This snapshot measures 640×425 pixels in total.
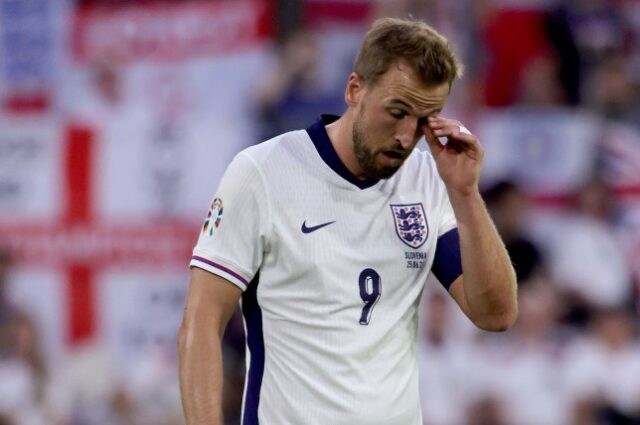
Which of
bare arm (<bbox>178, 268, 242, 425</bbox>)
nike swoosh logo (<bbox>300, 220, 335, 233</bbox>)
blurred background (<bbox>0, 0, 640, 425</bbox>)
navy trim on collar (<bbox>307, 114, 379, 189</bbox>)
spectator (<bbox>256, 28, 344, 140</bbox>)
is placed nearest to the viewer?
bare arm (<bbox>178, 268, 242, 425</bbox>)

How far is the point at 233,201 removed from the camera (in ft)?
13.7

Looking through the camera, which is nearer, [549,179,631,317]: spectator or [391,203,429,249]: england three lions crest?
[391,203,429,249]: england three lions crest

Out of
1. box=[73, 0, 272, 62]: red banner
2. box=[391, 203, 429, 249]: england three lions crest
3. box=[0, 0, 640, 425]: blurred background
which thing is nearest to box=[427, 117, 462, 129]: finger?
box=[391, 203, 429, 249]: england three lions crest

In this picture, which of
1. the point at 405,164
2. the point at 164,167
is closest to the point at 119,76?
the point at 164,167

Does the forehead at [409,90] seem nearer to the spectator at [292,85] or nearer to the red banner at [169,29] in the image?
the spectator at [292,85]

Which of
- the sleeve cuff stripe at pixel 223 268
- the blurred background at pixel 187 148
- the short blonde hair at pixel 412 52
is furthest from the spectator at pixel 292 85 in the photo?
the sleeve cuff stripe at pixel 223 268

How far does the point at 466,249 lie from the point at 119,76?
7264 mm

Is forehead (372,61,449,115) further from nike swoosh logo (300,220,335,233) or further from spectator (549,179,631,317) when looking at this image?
spectator (549,179,631,317)

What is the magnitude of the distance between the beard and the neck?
0.03 meters

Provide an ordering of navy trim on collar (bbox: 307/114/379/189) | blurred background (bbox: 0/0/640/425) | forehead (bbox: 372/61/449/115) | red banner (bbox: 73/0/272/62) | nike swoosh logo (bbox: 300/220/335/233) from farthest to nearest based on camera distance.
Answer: red banner (bbox: 73/0/272/62)
blurred background (bbox: 0/0/640/425)
navy trim on collar (bbox: 307/114/379/189)
nike swoosh logo (bbox: 300/220/335/233)
forehead (bbox: 372/61/449/115)

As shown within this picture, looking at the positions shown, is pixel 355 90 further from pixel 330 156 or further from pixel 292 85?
pixel 292 85

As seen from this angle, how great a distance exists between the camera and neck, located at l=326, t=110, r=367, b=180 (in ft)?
14.2

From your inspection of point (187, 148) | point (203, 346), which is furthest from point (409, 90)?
point (187, 148)

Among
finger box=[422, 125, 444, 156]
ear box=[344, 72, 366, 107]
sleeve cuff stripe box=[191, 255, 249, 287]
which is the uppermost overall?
ear box=[344, 72, 366, 107]
